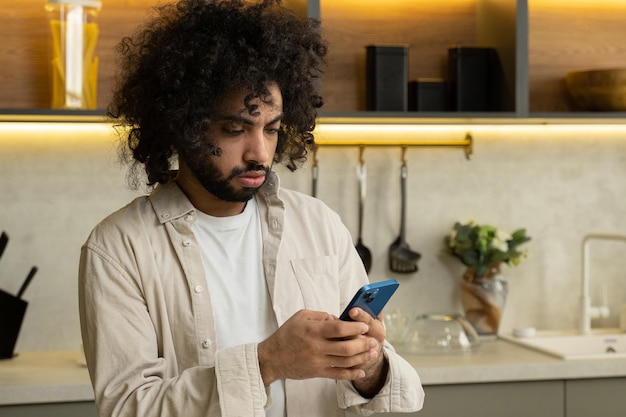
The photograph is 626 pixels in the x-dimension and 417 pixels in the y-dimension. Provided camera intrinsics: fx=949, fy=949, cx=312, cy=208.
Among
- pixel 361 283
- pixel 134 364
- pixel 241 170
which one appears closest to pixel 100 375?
pixel 134 364

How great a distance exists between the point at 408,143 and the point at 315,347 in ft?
5.84

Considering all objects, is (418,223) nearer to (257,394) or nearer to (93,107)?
(93,107)

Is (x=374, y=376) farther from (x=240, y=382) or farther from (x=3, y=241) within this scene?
(x=3, y=241)

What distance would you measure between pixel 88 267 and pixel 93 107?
1.31 metres

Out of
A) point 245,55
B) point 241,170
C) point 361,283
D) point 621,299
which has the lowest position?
point 621,299

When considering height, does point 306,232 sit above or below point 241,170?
below

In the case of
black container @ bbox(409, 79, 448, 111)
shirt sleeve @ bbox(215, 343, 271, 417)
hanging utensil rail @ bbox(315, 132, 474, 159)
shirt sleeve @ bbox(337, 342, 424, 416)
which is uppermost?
black container @ bbox(409, 79, 448, 111)

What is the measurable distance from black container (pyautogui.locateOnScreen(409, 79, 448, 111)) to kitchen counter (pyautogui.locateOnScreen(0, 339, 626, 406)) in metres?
0.80

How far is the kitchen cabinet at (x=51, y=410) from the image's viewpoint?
2430 mm

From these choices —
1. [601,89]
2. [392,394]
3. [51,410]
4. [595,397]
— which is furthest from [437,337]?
[392,394]

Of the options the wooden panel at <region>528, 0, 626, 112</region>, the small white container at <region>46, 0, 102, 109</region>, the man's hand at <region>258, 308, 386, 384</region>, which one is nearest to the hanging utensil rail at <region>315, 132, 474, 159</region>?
the wooden panel at <region>528, 0, 626, 112</region>

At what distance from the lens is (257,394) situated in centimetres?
150

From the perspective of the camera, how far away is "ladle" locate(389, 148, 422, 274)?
317 cm

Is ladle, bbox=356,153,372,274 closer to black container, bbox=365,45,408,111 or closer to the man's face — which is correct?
black container, bbox=365,45,408,111
